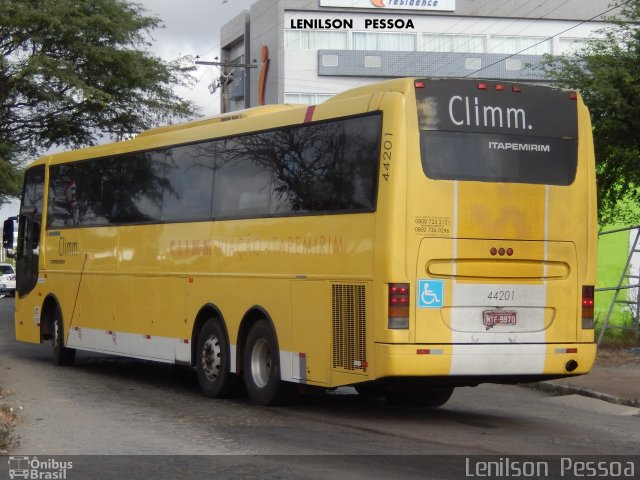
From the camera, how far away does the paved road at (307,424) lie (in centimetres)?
1086

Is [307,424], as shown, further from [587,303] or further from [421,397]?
[587,303]

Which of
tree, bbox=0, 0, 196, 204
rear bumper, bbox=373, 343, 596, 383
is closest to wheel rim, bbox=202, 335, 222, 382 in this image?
rear bumper, bbox=373, 343, 596, 383

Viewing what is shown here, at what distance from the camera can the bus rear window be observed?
12.6 meters

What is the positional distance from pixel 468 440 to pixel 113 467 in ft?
11.9

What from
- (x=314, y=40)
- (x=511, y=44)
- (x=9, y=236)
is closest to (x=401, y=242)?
(x=9, y=236)

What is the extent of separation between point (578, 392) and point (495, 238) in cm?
470

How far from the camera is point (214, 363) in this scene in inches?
613

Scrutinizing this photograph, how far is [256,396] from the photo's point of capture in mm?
14609

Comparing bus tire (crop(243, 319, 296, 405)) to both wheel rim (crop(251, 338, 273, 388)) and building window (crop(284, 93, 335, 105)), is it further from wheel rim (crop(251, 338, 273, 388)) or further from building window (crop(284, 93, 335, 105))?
building window (crop(284, 93, 335, 105))

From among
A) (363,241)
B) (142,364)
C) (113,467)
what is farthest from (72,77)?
(113,467)

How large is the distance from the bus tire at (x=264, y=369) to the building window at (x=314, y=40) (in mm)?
54394

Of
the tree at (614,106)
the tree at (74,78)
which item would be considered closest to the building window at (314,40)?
the tree at (74,78)

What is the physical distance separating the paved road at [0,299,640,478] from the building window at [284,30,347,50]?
51443mm

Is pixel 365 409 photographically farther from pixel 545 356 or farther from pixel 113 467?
pixel 113 467
